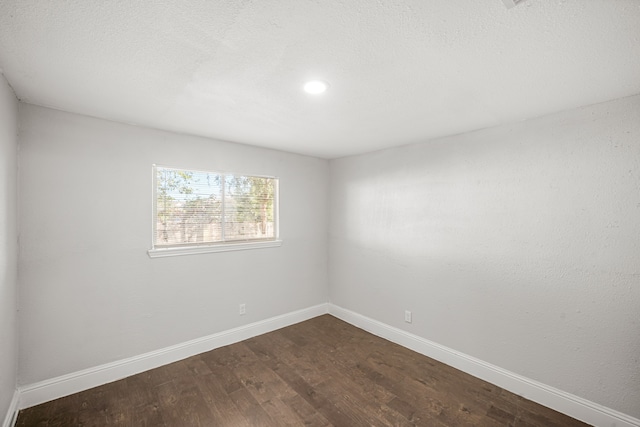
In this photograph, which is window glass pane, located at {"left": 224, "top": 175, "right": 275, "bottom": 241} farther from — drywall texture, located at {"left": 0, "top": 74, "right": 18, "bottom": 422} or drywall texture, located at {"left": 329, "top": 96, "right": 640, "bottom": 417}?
drywall texture, located at {"left": 0, "top": 74, "right": 18, "bottom": 422}

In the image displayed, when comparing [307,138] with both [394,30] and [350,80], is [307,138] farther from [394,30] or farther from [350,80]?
[394,30]

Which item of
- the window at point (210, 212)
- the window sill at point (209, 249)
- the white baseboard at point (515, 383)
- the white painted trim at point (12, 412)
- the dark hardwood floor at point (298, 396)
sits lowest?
the dark hardwood floor at point (298, 396)

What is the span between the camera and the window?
8.87 ft

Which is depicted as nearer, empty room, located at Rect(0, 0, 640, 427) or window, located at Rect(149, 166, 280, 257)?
empty room, located at Rect(0, 0, 640, 427)

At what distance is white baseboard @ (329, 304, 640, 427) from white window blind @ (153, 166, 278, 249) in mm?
1916

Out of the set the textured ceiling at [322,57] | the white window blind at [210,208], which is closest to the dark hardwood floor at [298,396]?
the white window blind at [210,208]

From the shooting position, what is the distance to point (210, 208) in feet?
9.84

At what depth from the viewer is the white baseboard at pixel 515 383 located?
1.91m

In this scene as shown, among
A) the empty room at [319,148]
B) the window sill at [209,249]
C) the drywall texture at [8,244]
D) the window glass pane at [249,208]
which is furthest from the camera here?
the window glass pane at [249,208]

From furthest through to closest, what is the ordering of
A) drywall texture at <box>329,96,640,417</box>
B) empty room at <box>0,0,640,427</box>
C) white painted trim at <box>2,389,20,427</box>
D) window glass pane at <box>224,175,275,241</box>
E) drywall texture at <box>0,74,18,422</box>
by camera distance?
window glass pane at <box>224,175,275,241</box> < drywall texture at <box>329,96,640,417</box> < white painted trim at <box>2,389,20,427</box> < drywall texture at <box>0,74,18,422</box> < empty room at <box>0,0,640,427</box>

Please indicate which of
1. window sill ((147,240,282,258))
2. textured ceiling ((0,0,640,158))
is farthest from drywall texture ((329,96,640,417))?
window sill ((147,240,282,258))

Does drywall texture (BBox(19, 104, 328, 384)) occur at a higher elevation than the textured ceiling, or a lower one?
lower

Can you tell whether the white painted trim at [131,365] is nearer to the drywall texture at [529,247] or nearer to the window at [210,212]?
the window at [210,212]

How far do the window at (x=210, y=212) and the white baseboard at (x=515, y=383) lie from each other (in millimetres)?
1849
